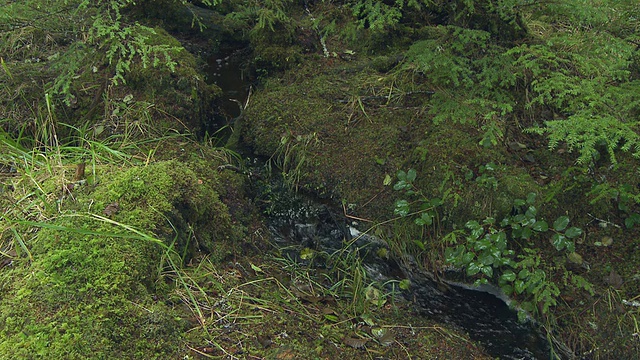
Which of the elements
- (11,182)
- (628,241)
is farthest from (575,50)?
(11,182)

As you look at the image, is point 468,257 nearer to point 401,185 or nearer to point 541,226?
point 541,226

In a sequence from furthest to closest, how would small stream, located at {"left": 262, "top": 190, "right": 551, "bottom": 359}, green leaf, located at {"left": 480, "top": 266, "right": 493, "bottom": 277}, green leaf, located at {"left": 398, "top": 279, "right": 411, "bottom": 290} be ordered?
green leaf, located at {"left": 398, "top": 279, "right": 411, "bottom": 290}, green leaf, located at {"left": 480, "top": 266, "right": 493, "bottom": 277}, small stream, located at {"left": 262, "top": 190, "right": 551, "bottom": 359}

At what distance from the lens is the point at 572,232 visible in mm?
3602

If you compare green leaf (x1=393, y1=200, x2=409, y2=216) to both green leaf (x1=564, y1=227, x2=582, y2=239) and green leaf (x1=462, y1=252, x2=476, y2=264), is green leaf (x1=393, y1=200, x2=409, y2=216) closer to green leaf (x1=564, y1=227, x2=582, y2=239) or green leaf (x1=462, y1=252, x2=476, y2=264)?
green leaf (x1=462, y1=252, x2=476, y2=264)

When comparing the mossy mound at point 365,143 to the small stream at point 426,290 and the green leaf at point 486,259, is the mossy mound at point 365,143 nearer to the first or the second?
the small stream at point 426,290

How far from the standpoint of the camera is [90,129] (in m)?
4.39

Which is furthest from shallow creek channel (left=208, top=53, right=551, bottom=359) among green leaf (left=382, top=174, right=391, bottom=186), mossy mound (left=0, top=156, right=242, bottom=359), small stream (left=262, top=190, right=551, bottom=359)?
mossy mound (left=0, top=156, right=242, bottom=359)

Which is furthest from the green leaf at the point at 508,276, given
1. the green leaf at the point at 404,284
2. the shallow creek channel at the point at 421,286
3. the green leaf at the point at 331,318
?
the green leaf at the point at 331,318

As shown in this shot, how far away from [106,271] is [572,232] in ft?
10.7

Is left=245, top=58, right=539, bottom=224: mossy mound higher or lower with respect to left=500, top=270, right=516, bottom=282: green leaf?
higher

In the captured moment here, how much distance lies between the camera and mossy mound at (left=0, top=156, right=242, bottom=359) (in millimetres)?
2295

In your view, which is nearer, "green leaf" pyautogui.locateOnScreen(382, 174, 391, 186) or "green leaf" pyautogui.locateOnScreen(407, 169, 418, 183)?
"green leaf" pyautogui.locateOnScreen(407, 169, 418, 183)

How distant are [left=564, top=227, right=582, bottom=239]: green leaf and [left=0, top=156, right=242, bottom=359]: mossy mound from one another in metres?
2.64

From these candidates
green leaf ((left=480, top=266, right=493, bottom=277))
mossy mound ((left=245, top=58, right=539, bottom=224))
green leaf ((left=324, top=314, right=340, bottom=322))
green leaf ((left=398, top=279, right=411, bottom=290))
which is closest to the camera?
green leaf ((left=324, top=314, right=340, bottom=322))
